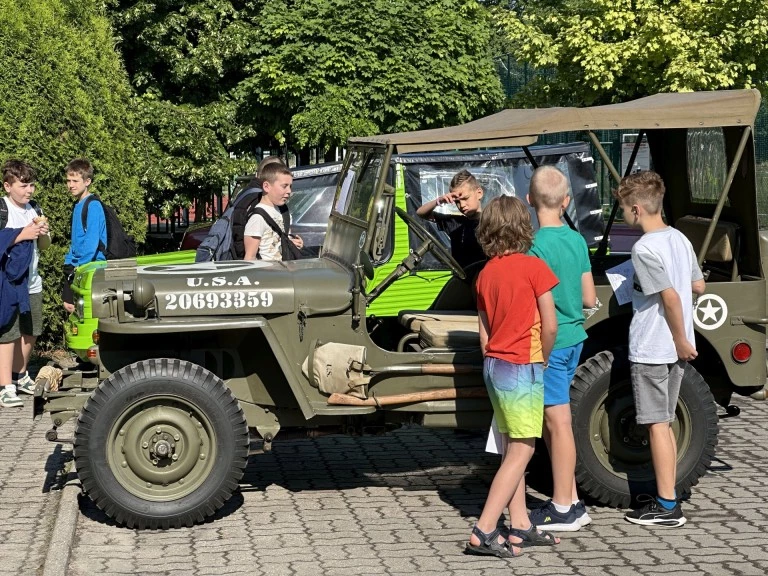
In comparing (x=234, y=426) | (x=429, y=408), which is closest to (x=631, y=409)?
(x=429, y=408)

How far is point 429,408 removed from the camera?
6469mm

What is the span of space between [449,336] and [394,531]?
1072 millimetres

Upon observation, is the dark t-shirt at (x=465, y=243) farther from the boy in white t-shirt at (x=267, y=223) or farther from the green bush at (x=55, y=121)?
the green bush at (x=55, y=121)

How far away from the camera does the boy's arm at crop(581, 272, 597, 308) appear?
6.17 metres

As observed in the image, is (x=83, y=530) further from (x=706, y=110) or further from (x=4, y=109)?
(x=4, y=109)

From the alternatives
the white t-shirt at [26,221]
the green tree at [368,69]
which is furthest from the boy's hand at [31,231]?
the green tree at [368,69]

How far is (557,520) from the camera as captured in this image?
20.1ft

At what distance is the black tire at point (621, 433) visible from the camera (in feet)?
21.2

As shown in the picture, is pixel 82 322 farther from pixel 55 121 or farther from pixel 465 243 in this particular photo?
pixel 55 121

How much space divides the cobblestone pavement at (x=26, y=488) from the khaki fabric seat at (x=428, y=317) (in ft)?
7.16

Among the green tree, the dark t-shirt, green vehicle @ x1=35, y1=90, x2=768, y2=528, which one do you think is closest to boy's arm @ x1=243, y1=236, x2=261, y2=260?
green vehicle @ x1=35, y1=90, x2=768, y2=528

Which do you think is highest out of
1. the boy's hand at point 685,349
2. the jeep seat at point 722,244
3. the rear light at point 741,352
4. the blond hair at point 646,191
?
the blond hair at point 646,191

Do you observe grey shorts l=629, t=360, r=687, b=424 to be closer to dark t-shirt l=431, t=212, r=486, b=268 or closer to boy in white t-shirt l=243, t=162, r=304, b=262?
dark t-shirt l=431, t=212, r=486, b=268

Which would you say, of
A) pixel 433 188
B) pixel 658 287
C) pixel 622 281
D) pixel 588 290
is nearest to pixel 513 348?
pixel 588 290
